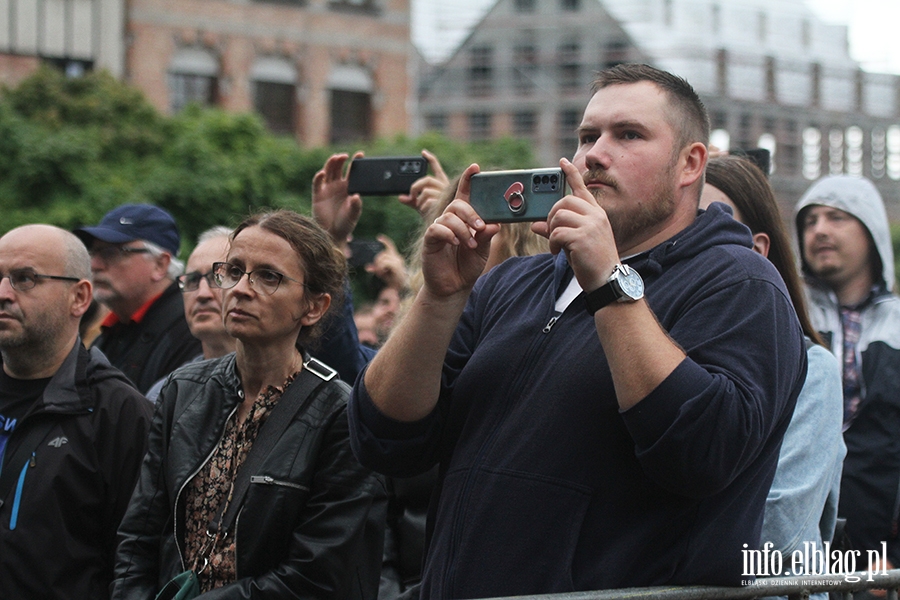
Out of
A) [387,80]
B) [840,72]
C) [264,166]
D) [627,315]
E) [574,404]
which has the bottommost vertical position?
[574,404]

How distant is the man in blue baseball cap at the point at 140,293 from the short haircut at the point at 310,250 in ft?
5.60

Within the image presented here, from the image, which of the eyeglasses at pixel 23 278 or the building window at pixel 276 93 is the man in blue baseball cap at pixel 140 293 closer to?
the eyeglasses at pixel 23 278

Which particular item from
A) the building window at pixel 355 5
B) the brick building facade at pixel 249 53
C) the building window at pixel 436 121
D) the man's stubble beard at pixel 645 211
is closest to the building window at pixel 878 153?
the building window at pixel 436 121

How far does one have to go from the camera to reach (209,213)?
2466 centimetres

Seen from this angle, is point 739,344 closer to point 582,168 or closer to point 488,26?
point 582,168

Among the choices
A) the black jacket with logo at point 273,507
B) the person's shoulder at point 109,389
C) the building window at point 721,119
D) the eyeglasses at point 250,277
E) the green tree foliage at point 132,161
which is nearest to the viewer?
the black jacket with logo at point 273,507

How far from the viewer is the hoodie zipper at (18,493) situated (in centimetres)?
371

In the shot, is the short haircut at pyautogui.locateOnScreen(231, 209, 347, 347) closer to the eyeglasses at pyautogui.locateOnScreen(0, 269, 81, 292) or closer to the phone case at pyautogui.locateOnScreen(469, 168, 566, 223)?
the eyeglasses at pyautogui.locateOnScreen(0, 269, 81, 292)

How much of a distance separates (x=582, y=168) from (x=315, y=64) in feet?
104

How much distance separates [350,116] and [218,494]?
103ft

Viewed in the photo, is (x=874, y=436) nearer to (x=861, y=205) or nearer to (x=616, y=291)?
(x=861, y=205)

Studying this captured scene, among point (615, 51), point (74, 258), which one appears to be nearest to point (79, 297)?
point (74, 258)

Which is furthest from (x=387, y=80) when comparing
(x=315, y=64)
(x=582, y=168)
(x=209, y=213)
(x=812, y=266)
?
(x=582, y=168)

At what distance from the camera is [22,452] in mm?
3826
